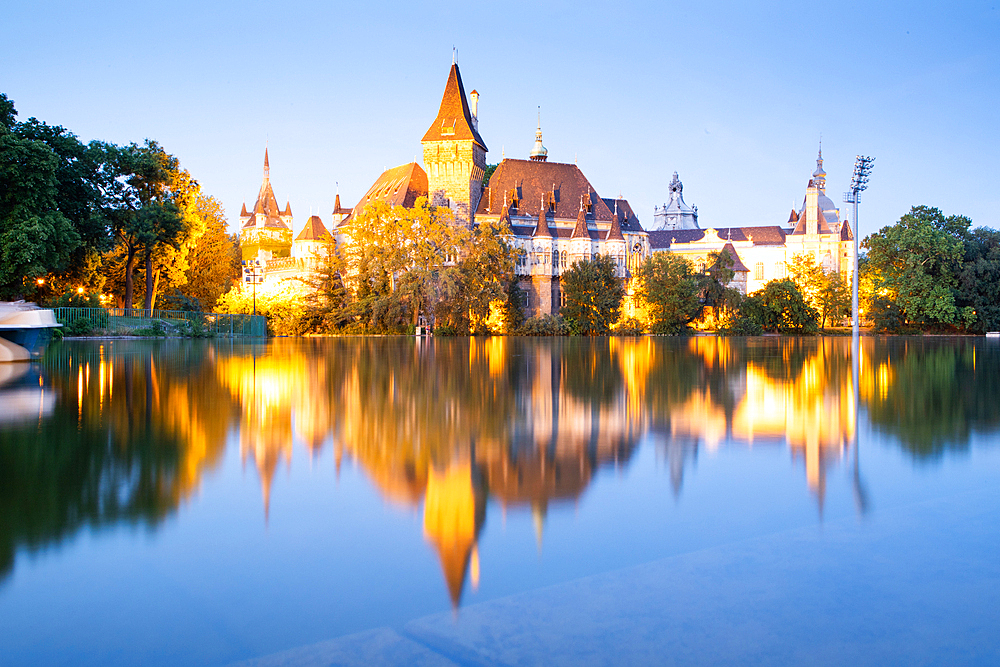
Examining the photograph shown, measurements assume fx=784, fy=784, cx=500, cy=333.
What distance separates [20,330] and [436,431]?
42.8 feet

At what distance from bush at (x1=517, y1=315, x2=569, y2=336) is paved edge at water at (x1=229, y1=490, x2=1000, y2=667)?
5288cm

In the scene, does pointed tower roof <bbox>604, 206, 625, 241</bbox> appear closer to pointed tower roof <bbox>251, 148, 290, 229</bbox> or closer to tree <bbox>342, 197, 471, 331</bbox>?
tree <bbox>342, 197, 471, 331</bbox>

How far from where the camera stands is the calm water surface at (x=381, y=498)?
8.82ft

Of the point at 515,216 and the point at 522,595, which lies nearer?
the point at 522,595

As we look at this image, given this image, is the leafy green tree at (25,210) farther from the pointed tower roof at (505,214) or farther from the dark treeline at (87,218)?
Answer: the pointed tower roof at (505,214)

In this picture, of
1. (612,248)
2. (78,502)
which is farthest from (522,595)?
(612,248)

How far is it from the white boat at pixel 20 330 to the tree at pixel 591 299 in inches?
1728

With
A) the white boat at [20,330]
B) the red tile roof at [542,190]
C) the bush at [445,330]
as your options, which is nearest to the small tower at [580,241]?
the red tile roof at [542,190]

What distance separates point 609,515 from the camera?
3.84 m

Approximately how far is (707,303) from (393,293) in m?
24.3

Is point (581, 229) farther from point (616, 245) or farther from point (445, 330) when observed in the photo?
point (445, 330)

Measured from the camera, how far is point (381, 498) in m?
4.21

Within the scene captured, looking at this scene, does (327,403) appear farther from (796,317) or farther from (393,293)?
(796,317)

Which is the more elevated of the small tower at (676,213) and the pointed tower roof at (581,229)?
the small tower at (676,213)
